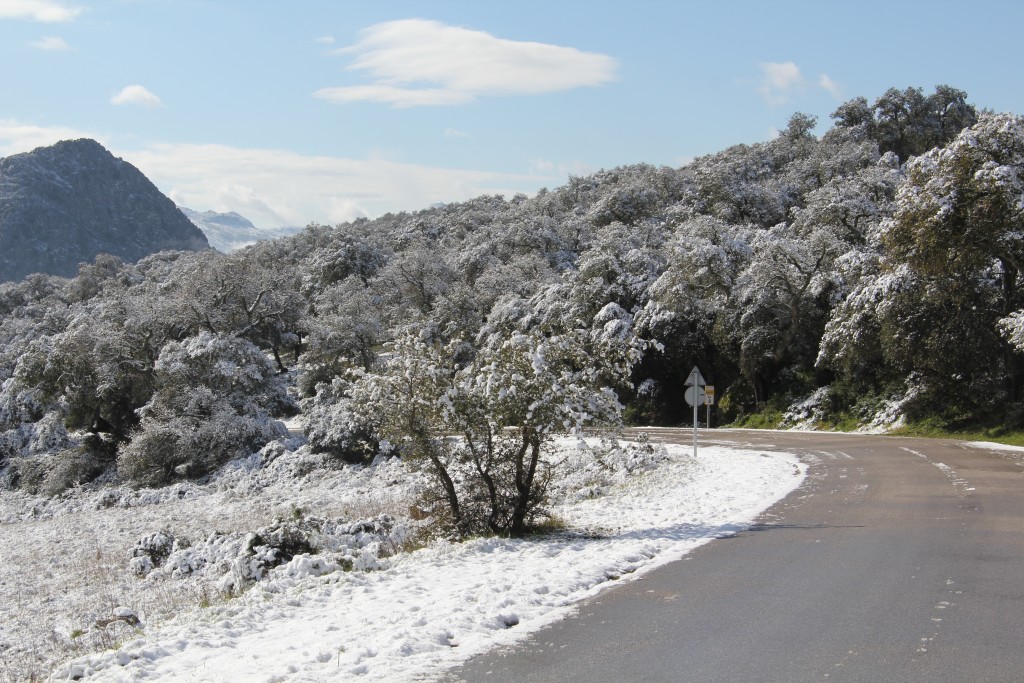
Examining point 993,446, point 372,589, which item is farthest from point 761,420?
point 372,589

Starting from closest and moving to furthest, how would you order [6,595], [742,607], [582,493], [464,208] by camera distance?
1. [742,607]
2. [6,595]
3. [582,493]
4. [464,208]

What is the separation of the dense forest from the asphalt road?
3.68m

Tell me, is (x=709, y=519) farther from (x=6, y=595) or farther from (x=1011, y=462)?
(x=6, y=595)

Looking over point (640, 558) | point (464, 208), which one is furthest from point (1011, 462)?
point (464, 208)

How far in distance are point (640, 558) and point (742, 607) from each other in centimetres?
265

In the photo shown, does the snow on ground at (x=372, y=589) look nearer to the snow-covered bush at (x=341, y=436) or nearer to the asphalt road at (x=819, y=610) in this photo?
the asphalt road at (x=819, y=610)

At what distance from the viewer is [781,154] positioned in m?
92.8

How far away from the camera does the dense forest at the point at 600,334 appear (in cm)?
1398

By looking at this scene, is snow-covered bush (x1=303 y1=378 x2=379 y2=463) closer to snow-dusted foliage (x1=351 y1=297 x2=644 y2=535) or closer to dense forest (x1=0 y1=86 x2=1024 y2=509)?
dense forest (x1=0 y1=86 x2=1024 y2=509)

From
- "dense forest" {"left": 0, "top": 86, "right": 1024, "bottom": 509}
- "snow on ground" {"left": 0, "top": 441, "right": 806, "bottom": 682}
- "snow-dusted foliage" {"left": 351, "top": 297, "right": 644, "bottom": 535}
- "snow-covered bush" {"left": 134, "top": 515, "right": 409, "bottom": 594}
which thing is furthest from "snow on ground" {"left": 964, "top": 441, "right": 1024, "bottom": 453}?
"snow-covered bush" {"left": 134, "top": 515, "right": 409, "bottom": 594}

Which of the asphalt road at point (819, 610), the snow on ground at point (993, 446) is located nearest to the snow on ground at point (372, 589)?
the asphalt road at point (819, 610)

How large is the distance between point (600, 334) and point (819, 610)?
122 ft

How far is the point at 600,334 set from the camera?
148 ft

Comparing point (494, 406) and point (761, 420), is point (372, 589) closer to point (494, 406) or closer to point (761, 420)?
point (494, 406)
